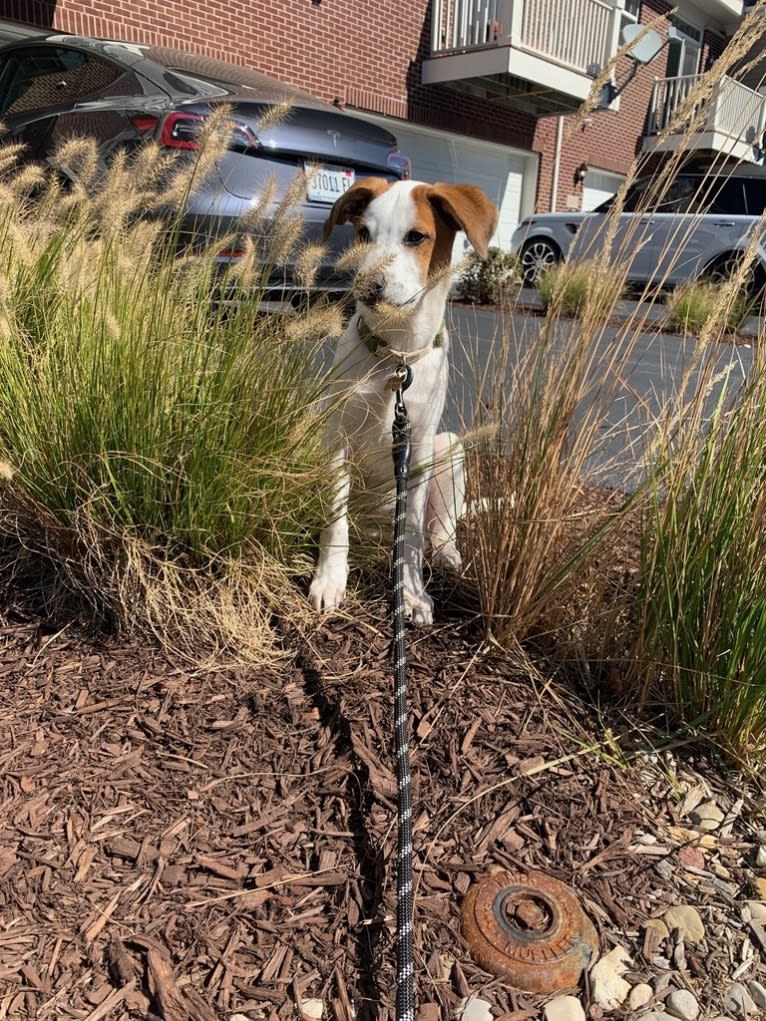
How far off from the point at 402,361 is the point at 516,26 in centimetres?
1246

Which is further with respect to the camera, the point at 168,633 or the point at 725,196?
the point at 725,196

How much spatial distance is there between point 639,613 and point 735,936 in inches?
29.3

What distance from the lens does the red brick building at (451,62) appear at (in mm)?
8793

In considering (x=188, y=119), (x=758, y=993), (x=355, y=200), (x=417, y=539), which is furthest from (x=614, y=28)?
(x=758, y=993)

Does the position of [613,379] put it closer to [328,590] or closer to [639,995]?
[328,590]

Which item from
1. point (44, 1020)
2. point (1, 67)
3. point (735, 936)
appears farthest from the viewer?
point (1, 67)

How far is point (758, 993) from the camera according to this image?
130 cm

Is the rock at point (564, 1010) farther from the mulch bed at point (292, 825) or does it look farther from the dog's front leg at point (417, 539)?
the dog's front leg at point (417, 539)

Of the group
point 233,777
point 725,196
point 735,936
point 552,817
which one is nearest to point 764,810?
point 735,936

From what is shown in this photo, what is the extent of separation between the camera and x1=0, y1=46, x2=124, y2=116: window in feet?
14.8

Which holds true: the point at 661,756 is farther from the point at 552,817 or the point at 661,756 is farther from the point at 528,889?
the point at 528,889

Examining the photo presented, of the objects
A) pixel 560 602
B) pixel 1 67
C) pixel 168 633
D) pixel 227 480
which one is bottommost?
pixel 168 633

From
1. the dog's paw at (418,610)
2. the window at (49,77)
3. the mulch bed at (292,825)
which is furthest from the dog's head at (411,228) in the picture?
the window at (49,77)

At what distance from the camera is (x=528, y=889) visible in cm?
143
